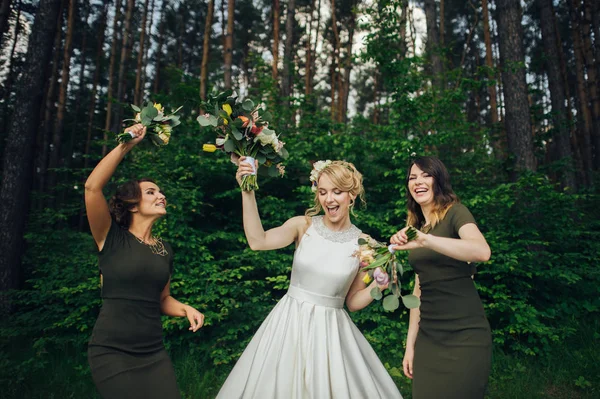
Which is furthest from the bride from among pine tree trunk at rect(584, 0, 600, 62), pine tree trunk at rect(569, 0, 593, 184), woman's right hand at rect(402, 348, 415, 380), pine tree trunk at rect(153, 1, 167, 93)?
pine tree trunk at rect(153, 1, 167, 93)

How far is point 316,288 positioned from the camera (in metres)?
2.66

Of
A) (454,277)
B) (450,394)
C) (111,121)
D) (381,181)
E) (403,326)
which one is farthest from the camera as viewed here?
(111,121)

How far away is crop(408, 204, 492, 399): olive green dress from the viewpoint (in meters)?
2.24

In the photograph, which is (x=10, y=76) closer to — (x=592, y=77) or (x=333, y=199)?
(x=333, y=199)

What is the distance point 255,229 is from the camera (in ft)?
8.85

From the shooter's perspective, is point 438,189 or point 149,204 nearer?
point 438,189

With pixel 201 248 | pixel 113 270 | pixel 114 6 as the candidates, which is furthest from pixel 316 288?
pixel 114 6

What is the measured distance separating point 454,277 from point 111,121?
1766cm

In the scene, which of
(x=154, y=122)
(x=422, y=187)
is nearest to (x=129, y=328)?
(x=154, y=122)

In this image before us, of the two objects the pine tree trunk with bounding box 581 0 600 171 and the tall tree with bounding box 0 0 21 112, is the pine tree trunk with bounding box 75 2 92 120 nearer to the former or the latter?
the tall tree with bounding box 0 0 21 112

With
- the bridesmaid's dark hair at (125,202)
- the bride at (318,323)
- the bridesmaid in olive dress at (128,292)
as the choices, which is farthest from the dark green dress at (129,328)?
the bride at (318,323)

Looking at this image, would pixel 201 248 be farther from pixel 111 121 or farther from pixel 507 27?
pixel 111 121

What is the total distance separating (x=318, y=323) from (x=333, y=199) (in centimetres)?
84

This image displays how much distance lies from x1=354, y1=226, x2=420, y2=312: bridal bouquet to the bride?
0.48 metres
